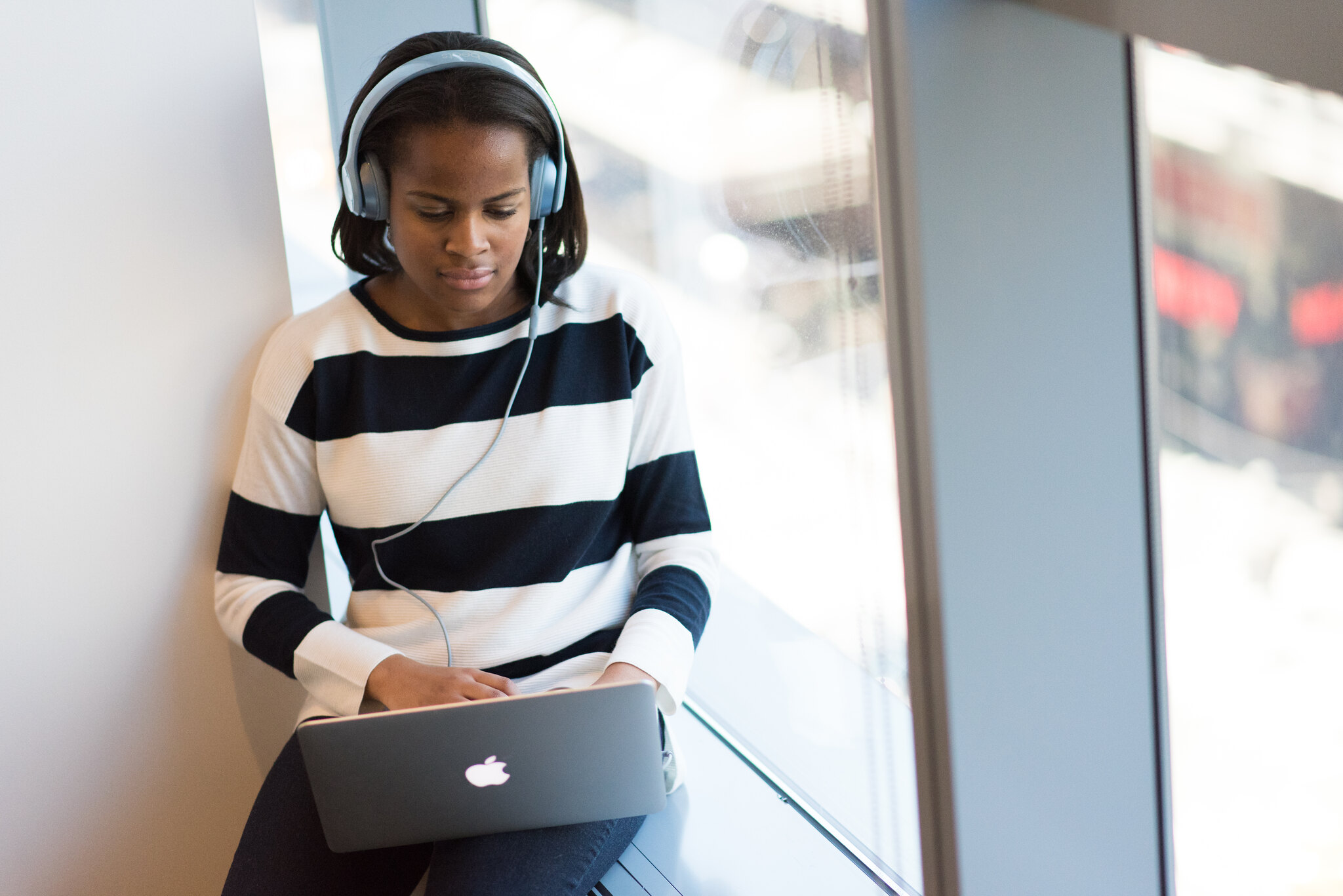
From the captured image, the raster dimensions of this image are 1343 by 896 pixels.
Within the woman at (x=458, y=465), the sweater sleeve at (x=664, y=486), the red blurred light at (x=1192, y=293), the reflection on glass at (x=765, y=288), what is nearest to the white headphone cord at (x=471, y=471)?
the woman at (x=458, y=465)

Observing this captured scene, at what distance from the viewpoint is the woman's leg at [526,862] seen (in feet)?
3.05

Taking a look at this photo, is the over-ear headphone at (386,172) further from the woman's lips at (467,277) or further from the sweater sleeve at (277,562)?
the sweater sleeve at (277,562)

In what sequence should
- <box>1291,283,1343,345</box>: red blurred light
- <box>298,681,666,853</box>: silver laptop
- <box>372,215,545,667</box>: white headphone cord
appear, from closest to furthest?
<box>1291,283,1343,345</box>: red blurred light → <box>298,681,666,853</box>: silver laptop → <box>372,215,545,667</box>: white headphone cord

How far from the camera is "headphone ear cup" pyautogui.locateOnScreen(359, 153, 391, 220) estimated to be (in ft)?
3.40

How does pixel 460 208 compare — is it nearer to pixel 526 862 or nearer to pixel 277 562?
pixel 277 562

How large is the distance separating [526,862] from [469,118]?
0.72 meters

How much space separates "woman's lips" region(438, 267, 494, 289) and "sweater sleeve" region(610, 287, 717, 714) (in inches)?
7.1

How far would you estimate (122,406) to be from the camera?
117 centimetres

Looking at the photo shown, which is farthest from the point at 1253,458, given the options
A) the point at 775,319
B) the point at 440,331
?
the point at 440,331

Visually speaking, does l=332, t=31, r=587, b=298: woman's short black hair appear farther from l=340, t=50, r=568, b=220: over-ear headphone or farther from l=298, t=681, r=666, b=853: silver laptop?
l=298, t=681, r=666, b=853: silver laptop

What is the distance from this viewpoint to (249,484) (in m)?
1.15

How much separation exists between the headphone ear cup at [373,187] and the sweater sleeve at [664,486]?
0.30m

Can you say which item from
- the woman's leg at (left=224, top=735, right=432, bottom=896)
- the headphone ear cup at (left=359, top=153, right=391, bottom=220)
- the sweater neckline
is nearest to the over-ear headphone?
the headphone ear cup at (left=359, top=153, right=391, bottom=220)

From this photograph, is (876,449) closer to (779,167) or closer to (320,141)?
(779,167)
